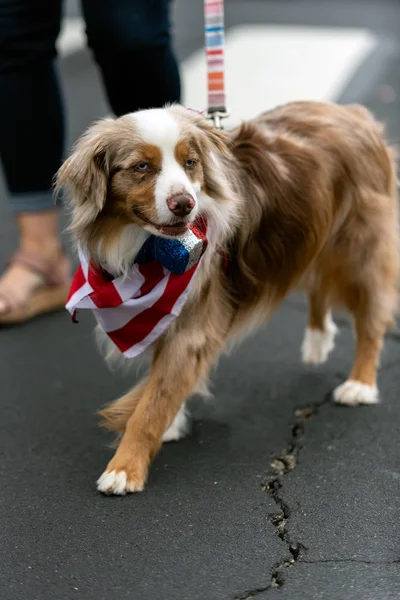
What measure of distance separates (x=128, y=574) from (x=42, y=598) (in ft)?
0.79

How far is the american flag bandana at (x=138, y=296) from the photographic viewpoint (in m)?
2.81

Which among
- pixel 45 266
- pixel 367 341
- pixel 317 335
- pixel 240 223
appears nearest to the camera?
pixel 240 223

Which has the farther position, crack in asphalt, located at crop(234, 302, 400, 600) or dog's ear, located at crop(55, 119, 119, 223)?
dog's ear, located at crop(55, 119, 119, 223)

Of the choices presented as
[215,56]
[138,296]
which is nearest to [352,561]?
[138,296]

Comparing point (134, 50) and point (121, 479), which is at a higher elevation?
point (134, 50)

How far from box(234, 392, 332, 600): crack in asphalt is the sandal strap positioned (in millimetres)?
1447

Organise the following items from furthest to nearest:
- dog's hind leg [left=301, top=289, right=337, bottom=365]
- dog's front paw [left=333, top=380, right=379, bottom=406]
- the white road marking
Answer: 1. the white road marking
2. dog's hind leg [left=301, top=289, right=337, bottom=365]
3. dog's front paw [left=333, top=380, right=379, bottom=406]

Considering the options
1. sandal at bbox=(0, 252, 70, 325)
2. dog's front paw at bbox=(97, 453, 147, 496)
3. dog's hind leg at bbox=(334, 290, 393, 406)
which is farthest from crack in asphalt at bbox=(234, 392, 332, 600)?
sandal at bbox=(0, 252, 70, 325)

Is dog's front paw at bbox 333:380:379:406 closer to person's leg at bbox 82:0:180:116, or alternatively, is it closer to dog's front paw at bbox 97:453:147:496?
dog's front paw at bbox 97:453:147:496

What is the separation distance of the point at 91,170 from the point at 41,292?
1.71 meters

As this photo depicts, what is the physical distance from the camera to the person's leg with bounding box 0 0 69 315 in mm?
3760

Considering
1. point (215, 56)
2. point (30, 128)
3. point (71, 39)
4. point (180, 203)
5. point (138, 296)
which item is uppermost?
point (215, 56)

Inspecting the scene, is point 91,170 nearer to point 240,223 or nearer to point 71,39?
point 240,223

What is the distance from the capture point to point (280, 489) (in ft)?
9.34
